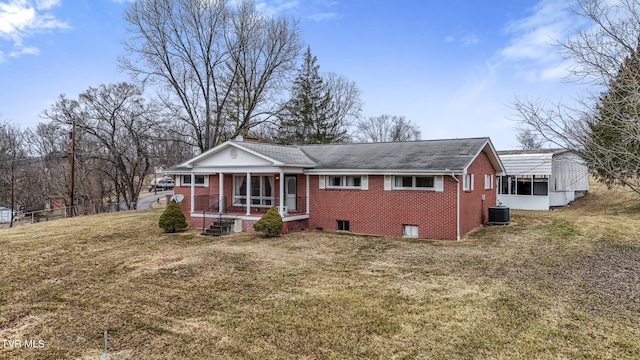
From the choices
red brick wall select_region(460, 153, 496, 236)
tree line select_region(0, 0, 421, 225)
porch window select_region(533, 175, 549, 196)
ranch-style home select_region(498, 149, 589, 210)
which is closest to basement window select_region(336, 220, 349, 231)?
red brick wall select_region(460, 153, 496, 236)

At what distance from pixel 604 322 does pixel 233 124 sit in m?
29.1

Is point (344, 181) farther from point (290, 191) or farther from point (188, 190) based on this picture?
point (188, 190)

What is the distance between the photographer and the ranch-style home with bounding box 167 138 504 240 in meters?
13.2

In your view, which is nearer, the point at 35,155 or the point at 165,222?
the point at 165,222

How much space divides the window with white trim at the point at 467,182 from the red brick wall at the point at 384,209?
1.33 meters

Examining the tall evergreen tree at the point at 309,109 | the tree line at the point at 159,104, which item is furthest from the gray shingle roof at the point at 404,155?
the tall evergreen tree at the point at 309,109

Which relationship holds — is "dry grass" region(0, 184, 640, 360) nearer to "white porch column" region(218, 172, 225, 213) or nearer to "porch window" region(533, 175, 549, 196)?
"white porch column" region(218, 172, 225, 213)

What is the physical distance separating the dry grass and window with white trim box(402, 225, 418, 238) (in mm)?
879

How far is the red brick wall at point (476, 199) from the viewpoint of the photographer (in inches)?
545

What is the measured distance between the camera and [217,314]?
20.6 feet

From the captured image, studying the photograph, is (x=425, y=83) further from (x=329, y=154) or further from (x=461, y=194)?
(x=461, y=194)

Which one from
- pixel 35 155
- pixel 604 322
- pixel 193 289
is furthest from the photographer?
pixel 35 155

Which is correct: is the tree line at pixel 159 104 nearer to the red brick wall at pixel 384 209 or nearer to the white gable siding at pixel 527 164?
the red brick wall at pixel 384 209

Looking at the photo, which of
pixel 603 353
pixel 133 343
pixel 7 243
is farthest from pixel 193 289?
pixel 7 243
